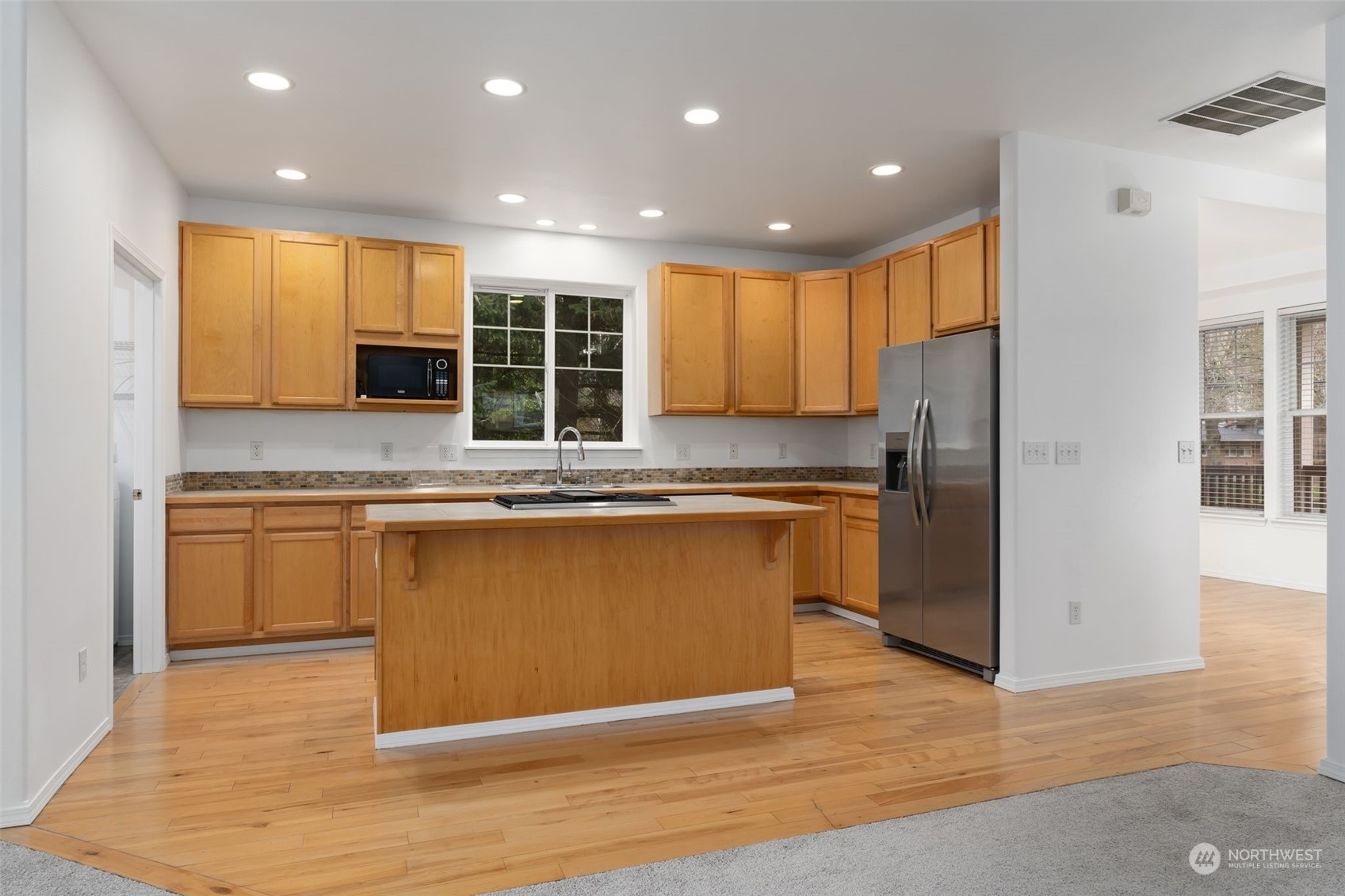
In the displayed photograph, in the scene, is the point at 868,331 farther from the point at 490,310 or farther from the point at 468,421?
the point at 468,421

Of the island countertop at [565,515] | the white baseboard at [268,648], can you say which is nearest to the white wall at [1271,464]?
the island countertop at [565,515]

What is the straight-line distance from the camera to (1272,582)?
23.0 feet

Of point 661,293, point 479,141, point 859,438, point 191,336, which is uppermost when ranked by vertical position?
point 479,141

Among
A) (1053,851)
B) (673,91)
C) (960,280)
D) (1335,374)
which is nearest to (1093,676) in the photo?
(1335,374)

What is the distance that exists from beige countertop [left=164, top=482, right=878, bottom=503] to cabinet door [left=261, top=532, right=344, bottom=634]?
22cm

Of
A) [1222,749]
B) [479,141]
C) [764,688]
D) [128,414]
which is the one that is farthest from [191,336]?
[1222,749]

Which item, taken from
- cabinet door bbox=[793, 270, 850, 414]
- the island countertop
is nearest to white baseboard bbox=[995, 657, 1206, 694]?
the island countertop

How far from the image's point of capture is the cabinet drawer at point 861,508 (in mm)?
5426

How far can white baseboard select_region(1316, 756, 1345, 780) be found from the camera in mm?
2965

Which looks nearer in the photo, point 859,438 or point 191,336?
point 191,336

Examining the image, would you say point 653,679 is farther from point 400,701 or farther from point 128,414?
point 128,414

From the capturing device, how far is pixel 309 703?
3926 millimetres

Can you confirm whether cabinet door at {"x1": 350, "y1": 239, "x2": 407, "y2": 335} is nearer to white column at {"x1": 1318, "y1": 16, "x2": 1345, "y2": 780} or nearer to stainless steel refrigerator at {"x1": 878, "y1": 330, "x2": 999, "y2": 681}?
stainless steel refrigerator at {"x1": 878, "y1": 330, "x2": 999, "y2": 681}

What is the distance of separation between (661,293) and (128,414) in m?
3.34
